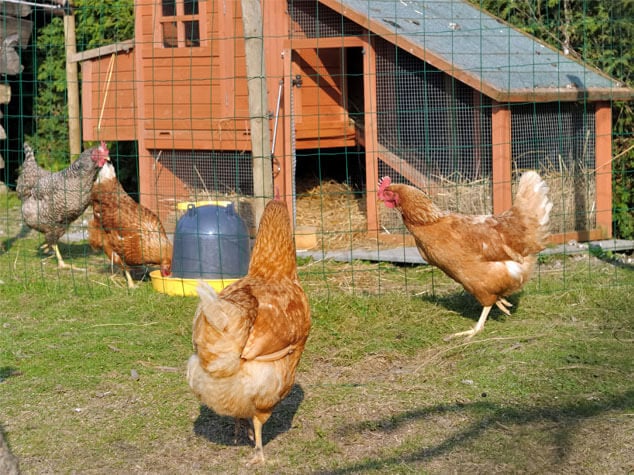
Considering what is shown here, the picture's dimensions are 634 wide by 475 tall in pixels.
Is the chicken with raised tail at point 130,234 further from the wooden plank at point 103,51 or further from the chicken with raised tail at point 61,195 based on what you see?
the wooden plank at point 103,51

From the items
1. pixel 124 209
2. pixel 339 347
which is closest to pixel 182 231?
pixel 124 209

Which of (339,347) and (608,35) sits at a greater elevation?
(608,35)

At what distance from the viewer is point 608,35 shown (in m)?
8.68

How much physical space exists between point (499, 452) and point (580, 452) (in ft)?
1.17

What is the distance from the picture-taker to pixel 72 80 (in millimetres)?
10758

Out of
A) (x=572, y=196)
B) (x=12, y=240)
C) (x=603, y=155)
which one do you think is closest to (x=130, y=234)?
(x=12, y=240)

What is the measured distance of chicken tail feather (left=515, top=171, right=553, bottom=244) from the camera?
18.9 ft

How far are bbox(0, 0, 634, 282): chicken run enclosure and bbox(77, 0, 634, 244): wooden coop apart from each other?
16 millimetres

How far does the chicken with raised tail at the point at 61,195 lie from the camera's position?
8.20 m

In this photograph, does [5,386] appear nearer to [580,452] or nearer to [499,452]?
[499,452]

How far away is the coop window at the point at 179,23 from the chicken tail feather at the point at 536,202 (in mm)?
4533

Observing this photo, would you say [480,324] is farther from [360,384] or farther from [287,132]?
[287,132]

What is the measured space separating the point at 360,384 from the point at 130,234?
10.8 ft

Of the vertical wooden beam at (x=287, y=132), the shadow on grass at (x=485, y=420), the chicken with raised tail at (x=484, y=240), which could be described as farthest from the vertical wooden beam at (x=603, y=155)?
the shadow on grass at (x=485, y=420)
